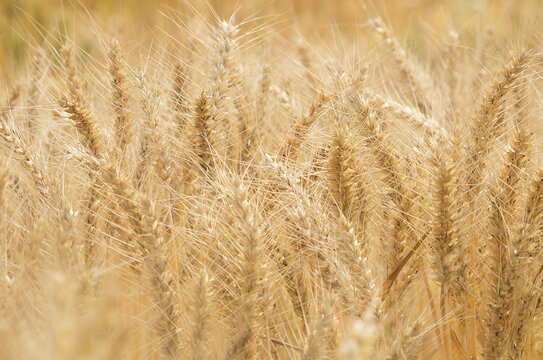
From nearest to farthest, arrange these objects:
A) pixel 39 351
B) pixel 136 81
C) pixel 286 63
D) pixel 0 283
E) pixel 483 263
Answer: pixel 39 351 → pixel 0 283 → pixel 483 263 → pixel 136 81 → pixel 286 63

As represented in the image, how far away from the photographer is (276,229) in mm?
1347

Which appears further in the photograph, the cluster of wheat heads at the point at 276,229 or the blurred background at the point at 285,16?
the blurred background at the point at 285,16

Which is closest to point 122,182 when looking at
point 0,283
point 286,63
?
point 0,283

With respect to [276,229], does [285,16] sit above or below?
above

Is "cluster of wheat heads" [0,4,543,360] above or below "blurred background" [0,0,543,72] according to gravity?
below

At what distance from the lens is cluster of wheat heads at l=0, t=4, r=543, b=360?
1.13 meters

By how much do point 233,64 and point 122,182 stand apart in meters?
0.56

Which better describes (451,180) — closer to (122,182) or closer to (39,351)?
(122,182)

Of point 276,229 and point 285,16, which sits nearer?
point 276,229

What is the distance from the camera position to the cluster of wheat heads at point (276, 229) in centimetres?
113

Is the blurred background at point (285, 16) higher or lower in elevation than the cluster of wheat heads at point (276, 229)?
higher

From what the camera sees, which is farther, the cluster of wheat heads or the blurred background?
the blurred background

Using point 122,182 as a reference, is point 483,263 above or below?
below

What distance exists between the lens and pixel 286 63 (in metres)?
2.39
